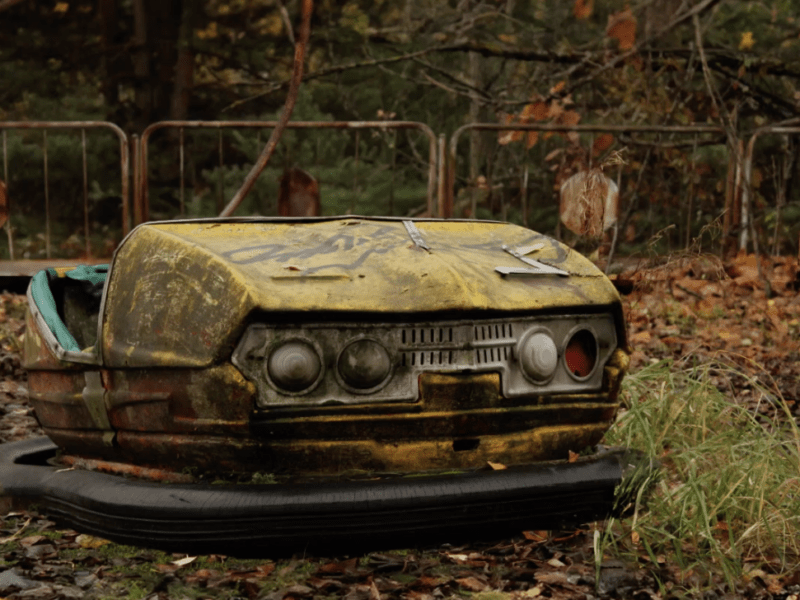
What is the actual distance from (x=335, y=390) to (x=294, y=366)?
5.2 inches

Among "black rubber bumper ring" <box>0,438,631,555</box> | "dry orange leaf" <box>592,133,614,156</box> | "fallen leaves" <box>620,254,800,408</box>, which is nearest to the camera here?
"black rubber bumper ring" <box>0,438,631,555</box>

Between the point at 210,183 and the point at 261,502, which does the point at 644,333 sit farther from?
the point at 210,183

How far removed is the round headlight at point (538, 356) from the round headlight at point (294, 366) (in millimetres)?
576

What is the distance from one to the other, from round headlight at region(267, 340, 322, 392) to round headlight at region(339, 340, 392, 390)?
0.23 ft

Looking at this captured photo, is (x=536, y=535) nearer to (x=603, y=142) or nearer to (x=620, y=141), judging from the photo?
(x=620, y=141)

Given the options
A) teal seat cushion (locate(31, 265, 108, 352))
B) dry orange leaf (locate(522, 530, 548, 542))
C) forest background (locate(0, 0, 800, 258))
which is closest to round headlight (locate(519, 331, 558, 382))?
dry orange leaf (locate(522, 530, 548, 542))

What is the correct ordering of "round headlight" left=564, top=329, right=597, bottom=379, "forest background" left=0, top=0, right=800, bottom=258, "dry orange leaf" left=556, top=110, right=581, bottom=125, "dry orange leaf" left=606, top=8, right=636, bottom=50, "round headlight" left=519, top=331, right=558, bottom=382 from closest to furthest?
"round headlight" left=519, top=331, right=558, bottom=382
"round headlight" left=564, top=329, right=597, bottom=379
"dry orange leaf" left=606, top=8, right=636, bottom=50
"dry orange leaf" left=556, top=110, right=581, bottom=125
"forest background" left=0, top=0, right=800, bottom=258

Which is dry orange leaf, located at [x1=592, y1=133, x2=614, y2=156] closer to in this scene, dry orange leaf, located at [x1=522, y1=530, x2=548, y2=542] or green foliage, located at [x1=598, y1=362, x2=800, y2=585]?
green foliage, located at [x1=598, y1=362, x2=800, y2=585]

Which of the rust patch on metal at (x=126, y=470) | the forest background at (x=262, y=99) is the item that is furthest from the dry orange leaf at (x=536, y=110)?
the rust patch on metal at (x=126, y=470)

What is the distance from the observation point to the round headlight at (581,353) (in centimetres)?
277

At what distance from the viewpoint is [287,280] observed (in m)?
2.53

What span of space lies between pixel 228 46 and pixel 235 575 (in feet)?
33.9

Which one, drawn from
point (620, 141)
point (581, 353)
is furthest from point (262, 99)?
point (581, 353)

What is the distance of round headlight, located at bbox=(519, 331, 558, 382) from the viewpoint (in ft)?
8.67
